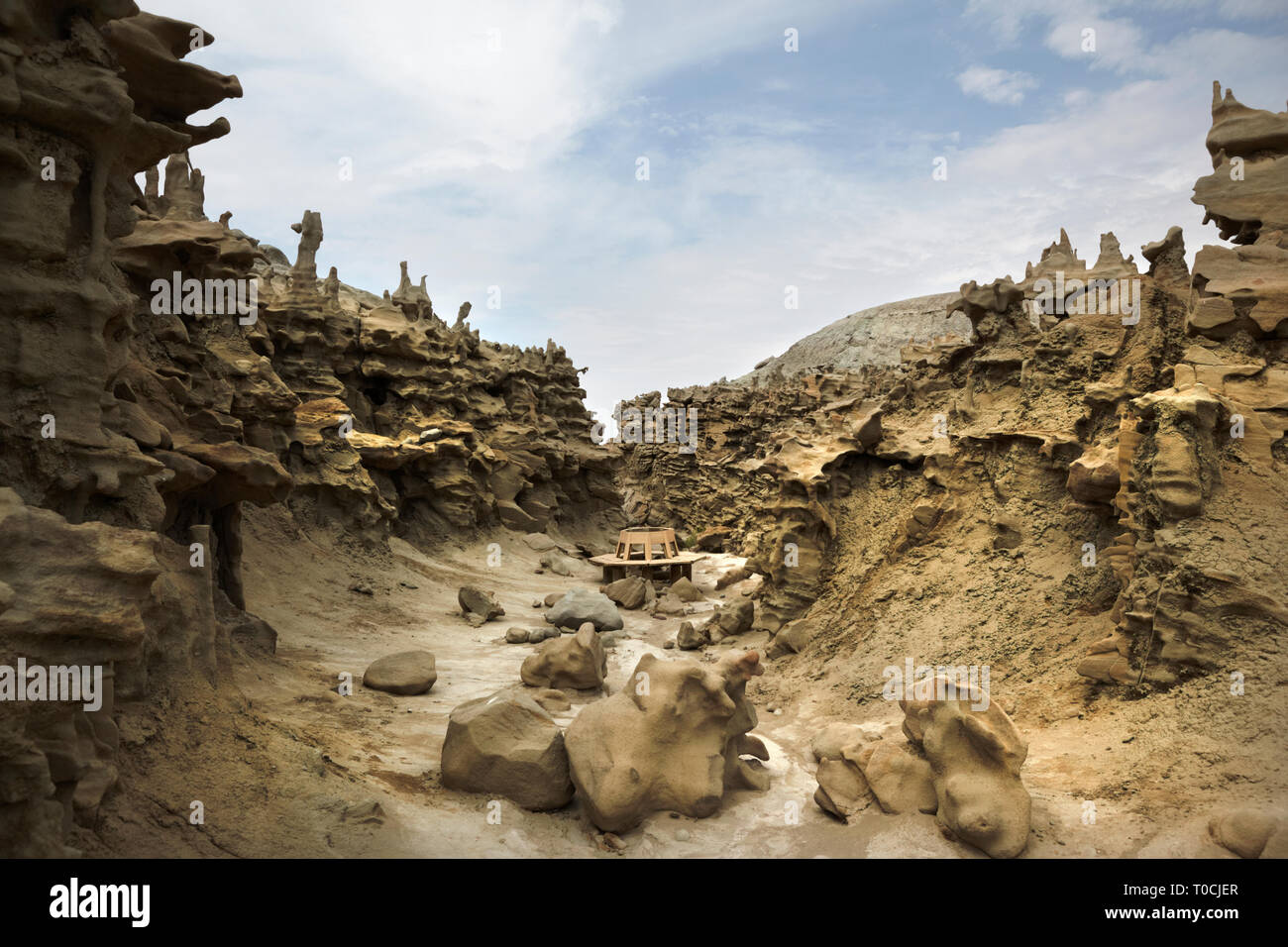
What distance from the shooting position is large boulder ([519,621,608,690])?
29.5 ft

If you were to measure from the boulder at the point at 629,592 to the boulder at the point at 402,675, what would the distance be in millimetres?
7576

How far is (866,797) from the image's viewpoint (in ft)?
17.0

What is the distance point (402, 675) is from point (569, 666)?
187 centimetres

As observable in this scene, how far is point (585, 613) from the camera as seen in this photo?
43.4ft

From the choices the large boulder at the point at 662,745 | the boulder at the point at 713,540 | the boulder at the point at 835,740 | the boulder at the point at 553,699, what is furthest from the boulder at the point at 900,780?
the boulder at the point at 713,540

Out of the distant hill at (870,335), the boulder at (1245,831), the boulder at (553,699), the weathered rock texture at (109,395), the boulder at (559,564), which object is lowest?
the boulder at (553,699)

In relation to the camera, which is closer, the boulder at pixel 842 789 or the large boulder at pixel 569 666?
the boulder at pixel 842 789

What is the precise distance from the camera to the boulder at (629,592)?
53.4 feet

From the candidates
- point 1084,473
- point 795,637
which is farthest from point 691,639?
point 1084,473

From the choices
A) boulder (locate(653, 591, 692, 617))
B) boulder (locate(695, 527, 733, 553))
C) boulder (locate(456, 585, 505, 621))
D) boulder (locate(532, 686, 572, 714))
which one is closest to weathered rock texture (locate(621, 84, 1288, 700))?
boulder (locate(532, 686, 572, 714))

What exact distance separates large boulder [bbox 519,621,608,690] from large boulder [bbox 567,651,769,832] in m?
3.18

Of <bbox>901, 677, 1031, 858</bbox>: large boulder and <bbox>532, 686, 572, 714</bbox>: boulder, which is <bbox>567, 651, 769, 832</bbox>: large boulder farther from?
<bbox>532, 686, 572, 714</bbox>: boulder

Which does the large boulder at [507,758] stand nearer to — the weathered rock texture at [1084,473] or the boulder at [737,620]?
the weathered rock texture at [1084,473]

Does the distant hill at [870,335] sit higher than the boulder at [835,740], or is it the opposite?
Answer: the distant hill at [870,335]
